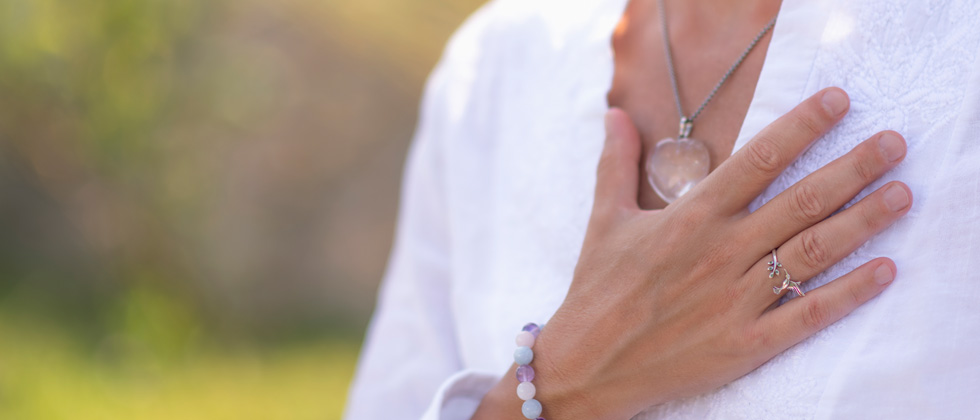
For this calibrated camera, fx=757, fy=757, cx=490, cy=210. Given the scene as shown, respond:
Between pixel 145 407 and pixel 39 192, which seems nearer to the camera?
pixel 145 407

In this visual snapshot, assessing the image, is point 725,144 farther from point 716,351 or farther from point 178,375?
point 178,375

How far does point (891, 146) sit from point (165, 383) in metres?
3.11

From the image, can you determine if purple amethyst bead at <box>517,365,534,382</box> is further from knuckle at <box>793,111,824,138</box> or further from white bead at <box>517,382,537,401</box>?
knuckle at <box>793,111,824,138</box>

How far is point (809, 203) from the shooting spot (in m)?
0.70

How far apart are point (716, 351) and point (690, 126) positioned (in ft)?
0.97

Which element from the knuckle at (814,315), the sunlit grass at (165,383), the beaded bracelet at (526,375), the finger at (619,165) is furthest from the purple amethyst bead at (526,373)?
the sunlit grass at (165,383)

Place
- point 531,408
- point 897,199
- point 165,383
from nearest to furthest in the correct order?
point 897,199 < point 531,408 < point 165,383

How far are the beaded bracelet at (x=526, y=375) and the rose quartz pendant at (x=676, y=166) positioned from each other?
233 millimetres

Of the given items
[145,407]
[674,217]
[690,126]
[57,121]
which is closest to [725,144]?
[690,126]

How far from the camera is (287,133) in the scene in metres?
3.66

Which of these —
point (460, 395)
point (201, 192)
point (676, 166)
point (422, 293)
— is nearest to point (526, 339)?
point (460, 395)

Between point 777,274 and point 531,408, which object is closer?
point 777,274

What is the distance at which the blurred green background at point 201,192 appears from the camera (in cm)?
320

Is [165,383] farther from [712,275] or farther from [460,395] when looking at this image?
[712,275]
